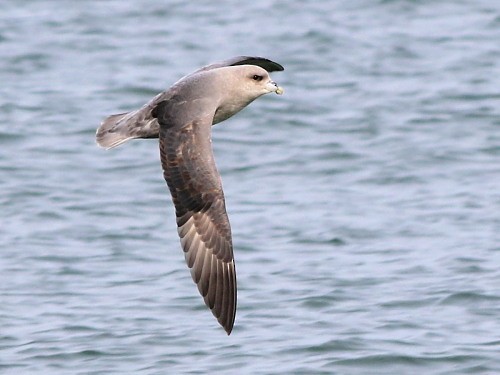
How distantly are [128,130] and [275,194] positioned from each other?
355cm

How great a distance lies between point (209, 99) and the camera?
311 inches

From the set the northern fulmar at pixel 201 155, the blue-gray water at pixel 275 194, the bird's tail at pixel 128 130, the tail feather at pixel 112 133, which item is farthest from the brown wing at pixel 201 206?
the blue-gray water at pixel 275 194

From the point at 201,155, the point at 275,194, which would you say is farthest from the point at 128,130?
the point at 275,194

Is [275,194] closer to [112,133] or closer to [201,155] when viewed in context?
[112,133]

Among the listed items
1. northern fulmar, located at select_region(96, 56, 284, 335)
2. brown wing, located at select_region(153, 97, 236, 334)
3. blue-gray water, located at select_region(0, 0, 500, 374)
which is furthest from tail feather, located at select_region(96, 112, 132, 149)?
blue-gray water, located at select_region(0, 0, 500, 374)

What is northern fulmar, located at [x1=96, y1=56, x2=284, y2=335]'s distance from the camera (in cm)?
757

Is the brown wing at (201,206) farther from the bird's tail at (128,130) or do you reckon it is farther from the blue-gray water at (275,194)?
the blue-gray water at (275,194)

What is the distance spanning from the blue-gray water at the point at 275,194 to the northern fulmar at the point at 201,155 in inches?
31.5

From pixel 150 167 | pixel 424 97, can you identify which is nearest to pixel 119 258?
pixel 150 167

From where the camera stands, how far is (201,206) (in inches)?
299

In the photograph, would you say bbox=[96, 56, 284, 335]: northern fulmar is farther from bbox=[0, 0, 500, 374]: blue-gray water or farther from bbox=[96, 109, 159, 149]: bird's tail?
bbox=[0, 0, 500, 374]: blue-gray water

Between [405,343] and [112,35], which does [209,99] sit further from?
[112,35]

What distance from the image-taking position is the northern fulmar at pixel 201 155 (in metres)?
7.57

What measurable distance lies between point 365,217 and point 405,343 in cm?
235
